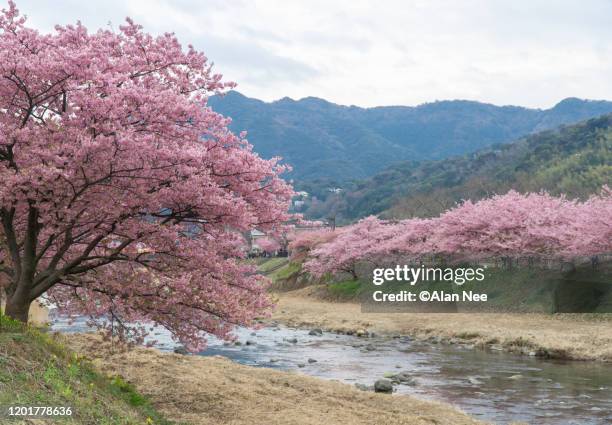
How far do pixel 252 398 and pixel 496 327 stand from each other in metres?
22.7

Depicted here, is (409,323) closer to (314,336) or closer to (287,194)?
(314,336)

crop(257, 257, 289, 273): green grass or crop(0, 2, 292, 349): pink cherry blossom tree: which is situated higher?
crop(0, 2, 292, 349): pink cherry blossom tree

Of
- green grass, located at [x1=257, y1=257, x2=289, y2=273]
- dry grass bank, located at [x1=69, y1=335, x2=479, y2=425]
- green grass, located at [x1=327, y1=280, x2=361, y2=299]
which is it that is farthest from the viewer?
green grass, located at [x1=257, y1=257, x2=289, y2=273]

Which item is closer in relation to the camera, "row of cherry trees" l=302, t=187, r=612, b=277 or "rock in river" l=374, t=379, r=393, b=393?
"rock in river" l=374, t=379, r=393, b=393

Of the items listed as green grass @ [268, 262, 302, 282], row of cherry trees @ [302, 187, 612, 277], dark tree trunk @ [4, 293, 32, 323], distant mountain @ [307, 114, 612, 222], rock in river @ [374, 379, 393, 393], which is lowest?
rock in river @ [374, 379, 393, 393]

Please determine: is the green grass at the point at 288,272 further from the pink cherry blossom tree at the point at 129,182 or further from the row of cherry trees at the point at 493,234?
the pink cherry blossom tree at the point at 129,182

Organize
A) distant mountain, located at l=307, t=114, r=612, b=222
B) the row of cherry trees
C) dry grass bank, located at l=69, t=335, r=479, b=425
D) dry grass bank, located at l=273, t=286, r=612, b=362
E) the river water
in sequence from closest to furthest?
dry grass bank, located at l=69, t=335, r=479, b=425, the river water, dry grass bank, located at l=273, t=286, r=612, b=362, the row of cherry trees, distant mountain, located at l=307, t=114, r=612, b=222

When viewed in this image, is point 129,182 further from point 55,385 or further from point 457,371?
point 457,371

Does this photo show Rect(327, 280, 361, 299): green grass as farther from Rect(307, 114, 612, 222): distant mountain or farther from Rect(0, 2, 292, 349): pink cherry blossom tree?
Rect(0, 2, 292, 349): pink cherry blossom tree

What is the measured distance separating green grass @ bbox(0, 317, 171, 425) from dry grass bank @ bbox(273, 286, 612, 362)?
21266 millimetres

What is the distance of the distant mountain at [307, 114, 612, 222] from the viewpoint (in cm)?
9556

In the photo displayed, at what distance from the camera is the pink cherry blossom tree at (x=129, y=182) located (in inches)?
445

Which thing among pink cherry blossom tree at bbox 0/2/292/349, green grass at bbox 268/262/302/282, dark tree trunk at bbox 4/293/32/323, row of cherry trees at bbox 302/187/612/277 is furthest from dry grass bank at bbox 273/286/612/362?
green grass at bbox 268/262/302/282

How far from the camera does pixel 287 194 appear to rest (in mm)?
13828
